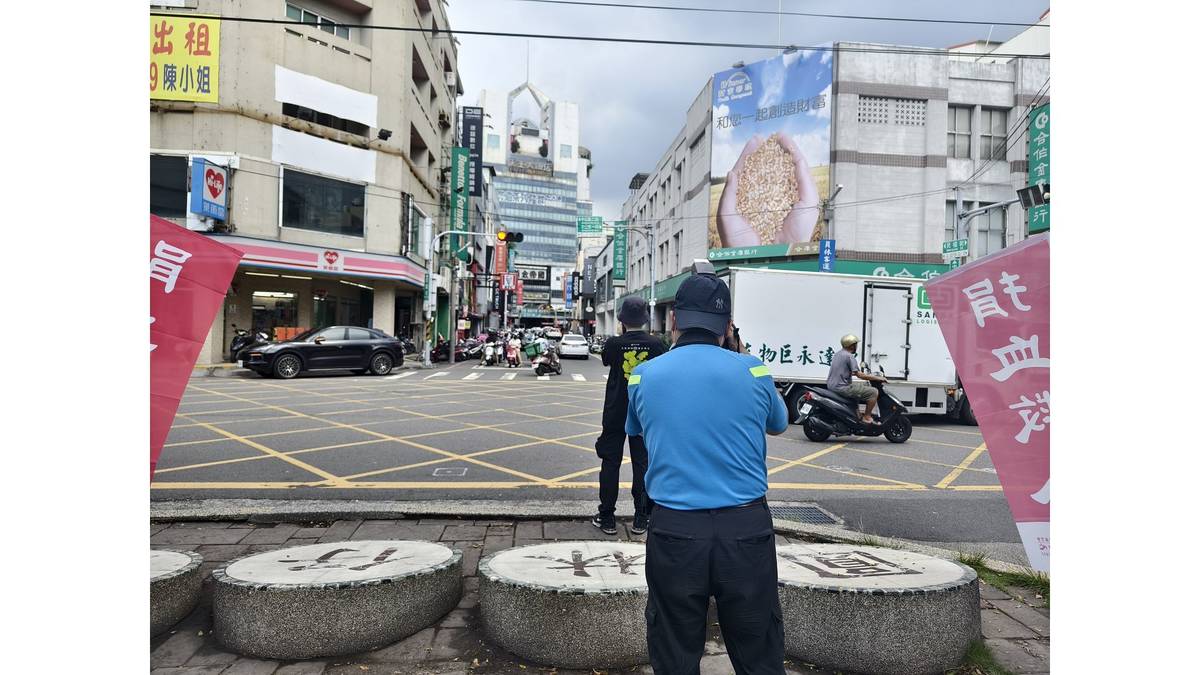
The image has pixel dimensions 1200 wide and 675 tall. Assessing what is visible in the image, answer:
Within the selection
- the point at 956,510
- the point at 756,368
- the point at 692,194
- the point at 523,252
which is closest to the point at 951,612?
the point at 756,368

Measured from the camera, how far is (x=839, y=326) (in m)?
12.2

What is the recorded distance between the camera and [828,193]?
82.6 ft

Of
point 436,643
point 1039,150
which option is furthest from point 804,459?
point 1039,150

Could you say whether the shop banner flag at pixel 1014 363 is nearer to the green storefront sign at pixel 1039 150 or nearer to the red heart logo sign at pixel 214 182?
the green storefront sign at pixel 1039 150

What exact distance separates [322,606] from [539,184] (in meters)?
118

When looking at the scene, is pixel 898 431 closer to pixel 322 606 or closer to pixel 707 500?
pixel 707 500

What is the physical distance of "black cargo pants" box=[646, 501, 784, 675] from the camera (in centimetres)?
218

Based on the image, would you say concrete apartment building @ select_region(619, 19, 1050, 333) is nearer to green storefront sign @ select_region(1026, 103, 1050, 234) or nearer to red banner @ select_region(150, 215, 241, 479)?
green storefront sign @ select_region(1026, 103, 1050, 234)

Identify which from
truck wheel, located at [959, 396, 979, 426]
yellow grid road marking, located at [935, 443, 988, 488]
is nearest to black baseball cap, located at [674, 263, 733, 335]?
yellow grid road marking, located at [935, 443, 988, 488]

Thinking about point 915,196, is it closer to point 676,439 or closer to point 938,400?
point 938,400

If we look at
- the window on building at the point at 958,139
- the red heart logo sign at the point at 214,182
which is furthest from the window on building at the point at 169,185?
the window on building at the point at 958,139

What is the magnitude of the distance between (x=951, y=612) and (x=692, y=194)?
31.5 meters

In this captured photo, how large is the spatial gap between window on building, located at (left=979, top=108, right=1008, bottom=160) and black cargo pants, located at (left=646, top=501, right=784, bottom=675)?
28216mm

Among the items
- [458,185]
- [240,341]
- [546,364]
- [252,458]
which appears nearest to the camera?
[252,458]
